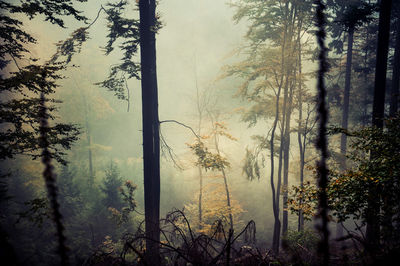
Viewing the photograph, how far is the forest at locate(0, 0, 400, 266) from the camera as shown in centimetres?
374

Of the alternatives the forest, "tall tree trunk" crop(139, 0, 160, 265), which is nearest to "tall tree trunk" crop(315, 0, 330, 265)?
the forest

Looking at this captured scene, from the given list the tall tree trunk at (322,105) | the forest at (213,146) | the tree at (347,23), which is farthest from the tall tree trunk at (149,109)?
the tall tree trunk at (322,105)

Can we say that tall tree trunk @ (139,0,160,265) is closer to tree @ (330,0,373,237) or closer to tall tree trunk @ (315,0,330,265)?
tree @ (330,0,373,237)

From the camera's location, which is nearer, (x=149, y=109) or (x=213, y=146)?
(x=149, y=109)

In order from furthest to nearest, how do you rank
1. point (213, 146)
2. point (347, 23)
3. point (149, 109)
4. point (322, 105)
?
1. point (213, 146)
2. point (149, 109)
3. point (347, 23)
4. point (322, 105)

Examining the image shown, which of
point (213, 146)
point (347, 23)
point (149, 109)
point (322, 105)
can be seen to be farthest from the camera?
point (213, 146)

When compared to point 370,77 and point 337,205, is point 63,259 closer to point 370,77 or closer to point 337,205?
point 337,205

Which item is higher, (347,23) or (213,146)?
(347,23)

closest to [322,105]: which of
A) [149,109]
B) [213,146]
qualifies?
[149,109]

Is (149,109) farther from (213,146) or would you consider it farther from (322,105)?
(213,146)

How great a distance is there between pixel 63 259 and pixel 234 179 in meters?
24.0

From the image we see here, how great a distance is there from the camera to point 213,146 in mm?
18891

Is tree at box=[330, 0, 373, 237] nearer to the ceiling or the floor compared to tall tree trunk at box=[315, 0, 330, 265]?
nearer to the ceiling

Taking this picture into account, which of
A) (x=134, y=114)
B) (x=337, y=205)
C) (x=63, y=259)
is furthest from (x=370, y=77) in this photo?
(x=134, y=114)
